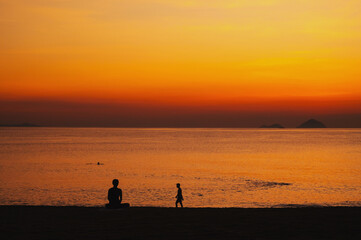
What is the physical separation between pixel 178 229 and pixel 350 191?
37034 mm

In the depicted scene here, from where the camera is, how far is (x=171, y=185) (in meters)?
49.2

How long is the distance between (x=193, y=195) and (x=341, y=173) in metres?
33.3

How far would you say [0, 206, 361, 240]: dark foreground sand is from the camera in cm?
1231

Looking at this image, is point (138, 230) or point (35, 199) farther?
point (35, 199)

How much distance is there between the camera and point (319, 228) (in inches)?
530

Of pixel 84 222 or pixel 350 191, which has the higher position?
pixel 84 222

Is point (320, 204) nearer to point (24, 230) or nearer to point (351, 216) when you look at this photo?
point (351, 216)

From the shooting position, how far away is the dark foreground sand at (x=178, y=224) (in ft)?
40.4

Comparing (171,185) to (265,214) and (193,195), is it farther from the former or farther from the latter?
(265,214)

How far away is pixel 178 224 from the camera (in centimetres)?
1412

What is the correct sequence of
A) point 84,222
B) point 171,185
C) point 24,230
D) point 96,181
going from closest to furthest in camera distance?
point 24,230
point 84,222
point 171,185
point 96,181

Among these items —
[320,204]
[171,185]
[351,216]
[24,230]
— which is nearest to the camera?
[24,230]

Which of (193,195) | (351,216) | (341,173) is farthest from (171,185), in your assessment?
(351,216)

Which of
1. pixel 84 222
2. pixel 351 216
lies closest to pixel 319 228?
pixel 351 216
